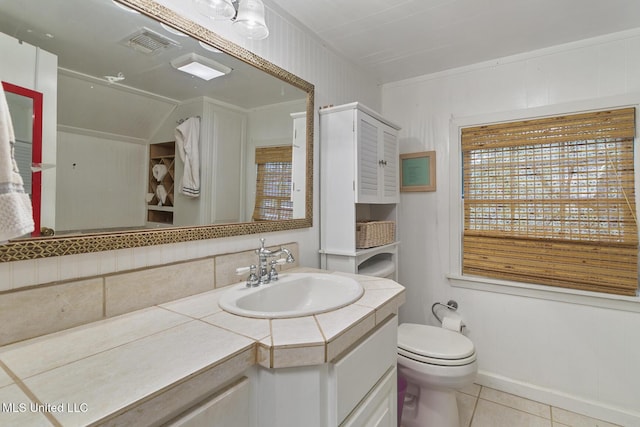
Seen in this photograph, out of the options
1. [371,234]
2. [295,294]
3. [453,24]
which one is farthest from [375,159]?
A: [295,294]

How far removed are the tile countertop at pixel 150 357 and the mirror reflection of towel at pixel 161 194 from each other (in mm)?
357

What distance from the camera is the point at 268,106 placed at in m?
1.47

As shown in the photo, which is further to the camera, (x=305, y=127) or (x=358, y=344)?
(x=305, y=127)

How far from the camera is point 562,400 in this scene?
5.90 feet

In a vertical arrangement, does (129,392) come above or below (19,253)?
below

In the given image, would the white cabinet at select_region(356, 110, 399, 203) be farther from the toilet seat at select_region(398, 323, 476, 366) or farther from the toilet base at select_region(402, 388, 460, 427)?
the toilet base at select_region(402, 388, 460, 427)

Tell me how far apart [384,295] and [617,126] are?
68.3 inches

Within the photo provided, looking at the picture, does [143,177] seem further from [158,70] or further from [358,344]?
[358,344]

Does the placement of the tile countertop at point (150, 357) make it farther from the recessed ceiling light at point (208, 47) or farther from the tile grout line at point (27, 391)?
the recessed ceiling light at point (208, 47)

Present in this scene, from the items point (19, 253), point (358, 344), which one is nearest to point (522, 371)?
point (358, 344)

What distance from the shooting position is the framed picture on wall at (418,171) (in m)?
2.26

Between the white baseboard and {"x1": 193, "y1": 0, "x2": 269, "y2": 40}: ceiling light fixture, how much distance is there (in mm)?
2405

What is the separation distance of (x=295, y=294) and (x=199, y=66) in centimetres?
100

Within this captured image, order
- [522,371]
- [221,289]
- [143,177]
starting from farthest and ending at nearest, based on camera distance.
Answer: [522,371], [221,289], [143,177]
